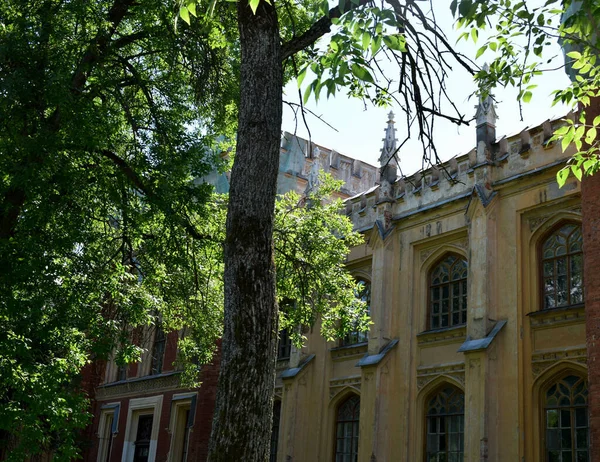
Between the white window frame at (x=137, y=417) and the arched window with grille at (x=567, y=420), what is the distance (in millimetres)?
15929

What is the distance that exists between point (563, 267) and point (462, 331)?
2872mm

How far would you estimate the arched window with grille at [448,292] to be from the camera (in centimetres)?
1859

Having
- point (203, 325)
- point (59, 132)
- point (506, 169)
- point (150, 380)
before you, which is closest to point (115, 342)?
point (203, 325)

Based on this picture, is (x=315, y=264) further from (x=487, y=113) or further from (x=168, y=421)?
(x=168, y=421)

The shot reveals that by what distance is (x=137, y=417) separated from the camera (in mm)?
29594

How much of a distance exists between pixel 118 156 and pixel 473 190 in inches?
328

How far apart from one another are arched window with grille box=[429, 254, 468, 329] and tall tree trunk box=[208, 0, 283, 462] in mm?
12394

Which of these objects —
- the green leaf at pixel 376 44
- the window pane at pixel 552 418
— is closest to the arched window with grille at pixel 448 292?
the window pane at pixel 552 418

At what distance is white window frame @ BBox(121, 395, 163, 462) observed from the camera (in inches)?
1093

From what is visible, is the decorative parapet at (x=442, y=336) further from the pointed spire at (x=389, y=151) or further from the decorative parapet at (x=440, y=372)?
the pointed spire at (x=389, y=151)

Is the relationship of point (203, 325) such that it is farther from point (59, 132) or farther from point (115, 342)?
point (59, 132)

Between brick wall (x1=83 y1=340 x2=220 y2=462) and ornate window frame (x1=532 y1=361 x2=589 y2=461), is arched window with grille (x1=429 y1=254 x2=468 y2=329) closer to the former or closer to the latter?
ornate window frame (x1=532 y1=361 x2=589 y2=461)

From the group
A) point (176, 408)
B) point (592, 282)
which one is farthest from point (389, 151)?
point (176, 408)

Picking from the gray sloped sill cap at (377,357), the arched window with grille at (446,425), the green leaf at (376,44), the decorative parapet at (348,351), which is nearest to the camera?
the green leaf at (376,44)
